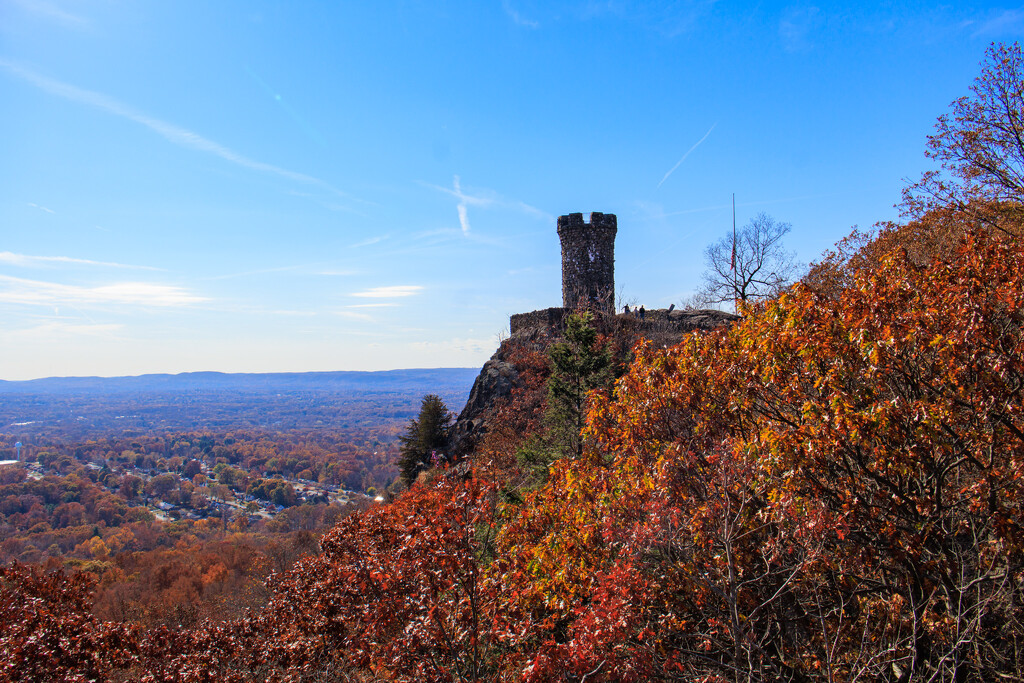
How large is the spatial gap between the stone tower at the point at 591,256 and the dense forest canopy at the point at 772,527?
60.5 ft

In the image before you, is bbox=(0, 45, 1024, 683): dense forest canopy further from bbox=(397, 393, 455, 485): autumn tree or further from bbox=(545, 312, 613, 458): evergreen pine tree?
bbox=(397, 393, 455, 485): autumn tree

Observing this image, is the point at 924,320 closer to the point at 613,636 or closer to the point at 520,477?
the point at 613,636

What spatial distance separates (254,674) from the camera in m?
10.5

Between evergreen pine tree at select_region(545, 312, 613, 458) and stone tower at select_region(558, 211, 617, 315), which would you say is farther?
stone tower at select_region(558, 211, 617, 315)

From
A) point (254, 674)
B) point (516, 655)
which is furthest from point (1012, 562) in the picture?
point (254, 674)

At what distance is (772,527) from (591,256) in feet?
67.3

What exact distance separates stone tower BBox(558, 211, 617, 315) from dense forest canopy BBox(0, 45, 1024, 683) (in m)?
18.4

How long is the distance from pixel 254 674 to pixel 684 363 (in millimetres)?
10029

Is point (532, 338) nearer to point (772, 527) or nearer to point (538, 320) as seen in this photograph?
point (538, 320)

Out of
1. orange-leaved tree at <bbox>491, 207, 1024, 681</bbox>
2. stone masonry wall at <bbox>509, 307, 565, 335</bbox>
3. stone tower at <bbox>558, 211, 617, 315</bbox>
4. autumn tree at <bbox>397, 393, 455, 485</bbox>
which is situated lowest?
autumn tree at <bbox>397, 393, 455, 485</bbox>

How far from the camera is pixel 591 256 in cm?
2573

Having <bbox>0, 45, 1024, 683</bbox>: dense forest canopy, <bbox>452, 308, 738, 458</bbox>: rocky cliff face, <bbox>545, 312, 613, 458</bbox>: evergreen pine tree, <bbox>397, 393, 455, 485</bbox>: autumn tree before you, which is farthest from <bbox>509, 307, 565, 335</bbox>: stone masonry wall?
<bbox>0, 45, 1024, 683</bbox>: dense forest canopy

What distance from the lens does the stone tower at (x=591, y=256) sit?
1009 inches

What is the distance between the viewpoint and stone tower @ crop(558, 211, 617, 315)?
25.6 m
